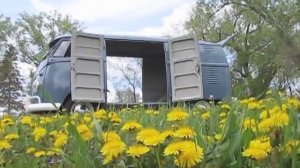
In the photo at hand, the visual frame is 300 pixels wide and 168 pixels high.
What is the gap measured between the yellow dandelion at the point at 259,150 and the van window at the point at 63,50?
7.34 m

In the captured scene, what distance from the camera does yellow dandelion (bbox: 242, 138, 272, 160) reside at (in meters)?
0.79

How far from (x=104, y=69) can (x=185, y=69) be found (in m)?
1.30

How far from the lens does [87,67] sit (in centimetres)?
750

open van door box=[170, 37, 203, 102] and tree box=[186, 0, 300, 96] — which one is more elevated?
tree box=[186, 0, 300, 96]

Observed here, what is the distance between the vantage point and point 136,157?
936 mm

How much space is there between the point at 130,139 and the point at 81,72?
6.37 m

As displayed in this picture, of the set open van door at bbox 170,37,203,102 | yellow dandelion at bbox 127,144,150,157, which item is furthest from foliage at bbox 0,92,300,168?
open van door at bbox 170,37,203,102

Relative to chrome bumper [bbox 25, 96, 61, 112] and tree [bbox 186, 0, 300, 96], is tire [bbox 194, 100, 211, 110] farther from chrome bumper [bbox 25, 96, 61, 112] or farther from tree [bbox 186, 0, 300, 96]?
tree [bbox 186, 0, 300, 96]

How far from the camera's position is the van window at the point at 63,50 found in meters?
8.02

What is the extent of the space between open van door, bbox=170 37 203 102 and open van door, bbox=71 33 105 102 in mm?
1176

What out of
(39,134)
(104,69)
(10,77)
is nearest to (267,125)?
(39,134)

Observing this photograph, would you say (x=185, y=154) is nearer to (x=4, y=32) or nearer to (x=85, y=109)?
(x=85, y=109)

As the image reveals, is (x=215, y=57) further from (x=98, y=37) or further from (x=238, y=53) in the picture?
(x=238, y=53)

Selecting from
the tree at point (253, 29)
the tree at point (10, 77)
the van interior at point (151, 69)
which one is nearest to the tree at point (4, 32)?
the tree at point (10, 77)
